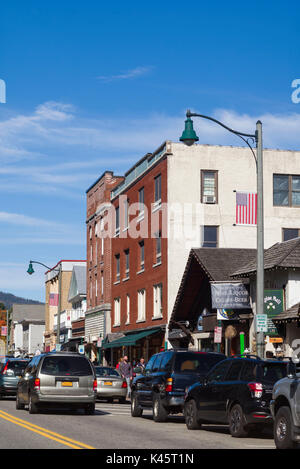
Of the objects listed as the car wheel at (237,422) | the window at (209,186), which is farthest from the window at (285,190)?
the car wheel at (237,422)

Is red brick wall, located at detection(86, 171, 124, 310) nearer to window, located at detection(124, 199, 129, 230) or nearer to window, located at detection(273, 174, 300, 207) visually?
window, located at detection(124, 199, 129, 230)

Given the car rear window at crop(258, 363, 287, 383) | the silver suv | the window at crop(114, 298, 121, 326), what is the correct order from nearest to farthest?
the silver suv < the car rear window at crop(258, 363, 287, 383) < the window at crop(114, 298, 121, 326)

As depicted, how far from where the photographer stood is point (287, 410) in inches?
549

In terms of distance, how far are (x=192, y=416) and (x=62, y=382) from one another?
4.92 m

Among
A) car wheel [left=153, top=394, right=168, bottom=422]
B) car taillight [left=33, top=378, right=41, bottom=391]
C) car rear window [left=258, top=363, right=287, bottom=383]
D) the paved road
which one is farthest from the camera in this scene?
car taillight [left=33, top=378, right=41, bottom=391]

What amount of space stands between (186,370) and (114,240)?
37.1 metres

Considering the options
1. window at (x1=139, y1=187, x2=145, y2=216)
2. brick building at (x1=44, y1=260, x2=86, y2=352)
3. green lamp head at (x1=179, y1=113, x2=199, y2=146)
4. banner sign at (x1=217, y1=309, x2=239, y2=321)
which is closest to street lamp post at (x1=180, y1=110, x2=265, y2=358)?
green lamp head at (x1=179, y1=113, x2=199, y2=146)

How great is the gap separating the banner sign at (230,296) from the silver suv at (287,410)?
19521 mm

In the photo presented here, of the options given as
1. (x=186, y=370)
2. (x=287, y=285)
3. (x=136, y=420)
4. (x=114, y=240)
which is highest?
(x=114, y=240)

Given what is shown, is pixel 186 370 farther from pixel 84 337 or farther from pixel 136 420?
pixel 84 337

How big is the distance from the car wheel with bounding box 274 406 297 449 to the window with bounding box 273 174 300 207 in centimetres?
3345

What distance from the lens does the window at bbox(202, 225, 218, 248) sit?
45.8 metres
